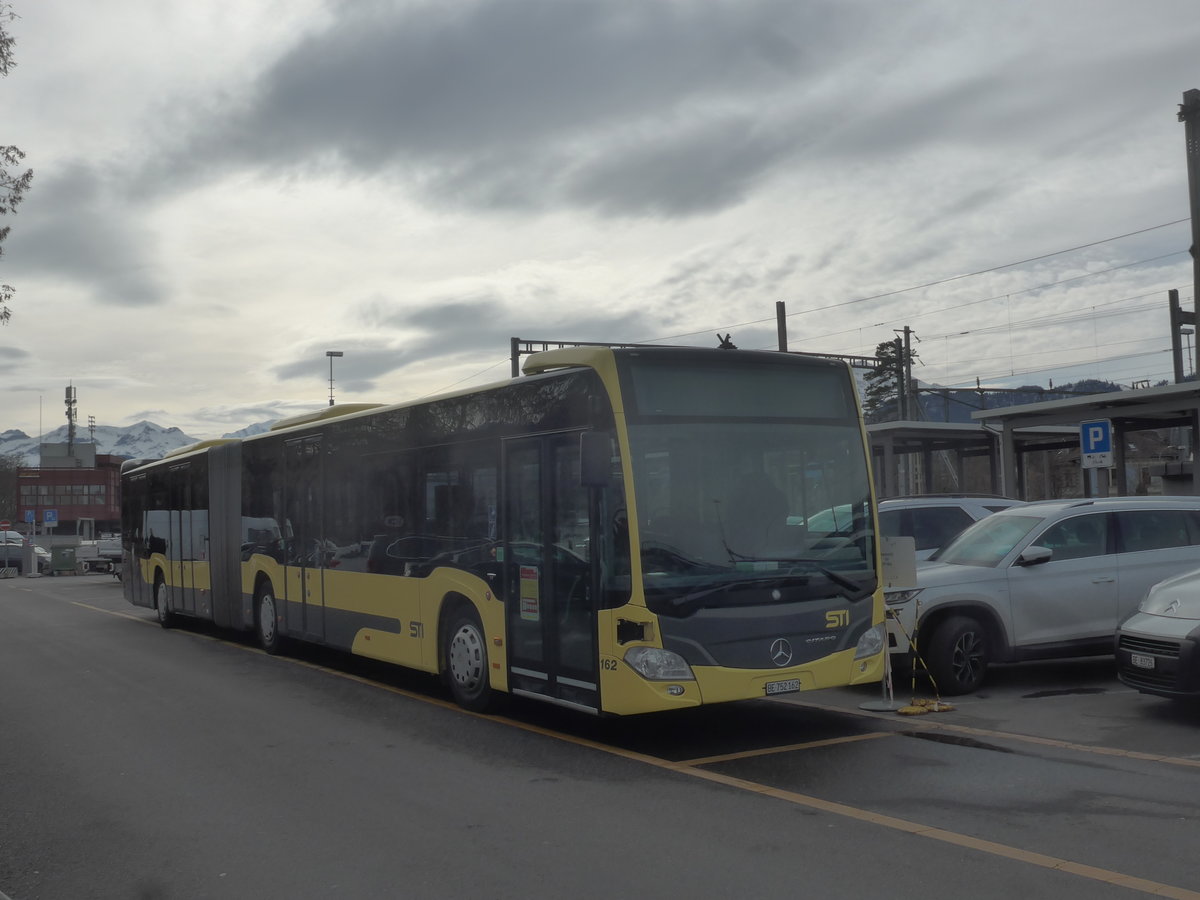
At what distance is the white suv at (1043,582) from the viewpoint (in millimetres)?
10633

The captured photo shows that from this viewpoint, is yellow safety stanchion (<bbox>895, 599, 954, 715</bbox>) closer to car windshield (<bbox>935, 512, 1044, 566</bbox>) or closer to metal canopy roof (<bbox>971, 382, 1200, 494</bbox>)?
car windshield (<bbox>935, 512, 1044, 566</bbox>)

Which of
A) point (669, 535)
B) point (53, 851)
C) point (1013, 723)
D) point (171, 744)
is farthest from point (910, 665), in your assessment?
point (53, 851)

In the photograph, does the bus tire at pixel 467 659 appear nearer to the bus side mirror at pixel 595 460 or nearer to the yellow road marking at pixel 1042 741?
the bus side mirror at pixel 595 460

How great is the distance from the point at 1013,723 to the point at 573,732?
11.2ft

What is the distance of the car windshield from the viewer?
11.1 meters

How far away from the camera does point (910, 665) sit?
431 inches

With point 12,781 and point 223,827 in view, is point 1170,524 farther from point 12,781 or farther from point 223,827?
point 12,781

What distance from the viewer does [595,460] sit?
26.2 ft

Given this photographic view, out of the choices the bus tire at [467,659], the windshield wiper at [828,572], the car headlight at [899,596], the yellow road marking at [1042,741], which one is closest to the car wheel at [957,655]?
the car headlight at [899,596]

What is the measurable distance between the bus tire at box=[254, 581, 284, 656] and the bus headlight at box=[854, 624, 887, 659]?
28.8 feet

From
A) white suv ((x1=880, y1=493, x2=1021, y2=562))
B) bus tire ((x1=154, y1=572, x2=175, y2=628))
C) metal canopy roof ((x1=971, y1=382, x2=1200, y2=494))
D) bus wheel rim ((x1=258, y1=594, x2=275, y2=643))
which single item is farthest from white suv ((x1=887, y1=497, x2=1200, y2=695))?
bus tire ((x1=154, y1=572, x2=175, y2=628))

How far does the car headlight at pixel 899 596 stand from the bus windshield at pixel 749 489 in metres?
1.82

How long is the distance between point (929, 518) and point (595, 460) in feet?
25.5

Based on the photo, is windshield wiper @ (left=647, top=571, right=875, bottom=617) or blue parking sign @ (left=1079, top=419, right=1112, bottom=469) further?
blue parking sign @ (left=1079, top=419, right=1112, bottom=469)
